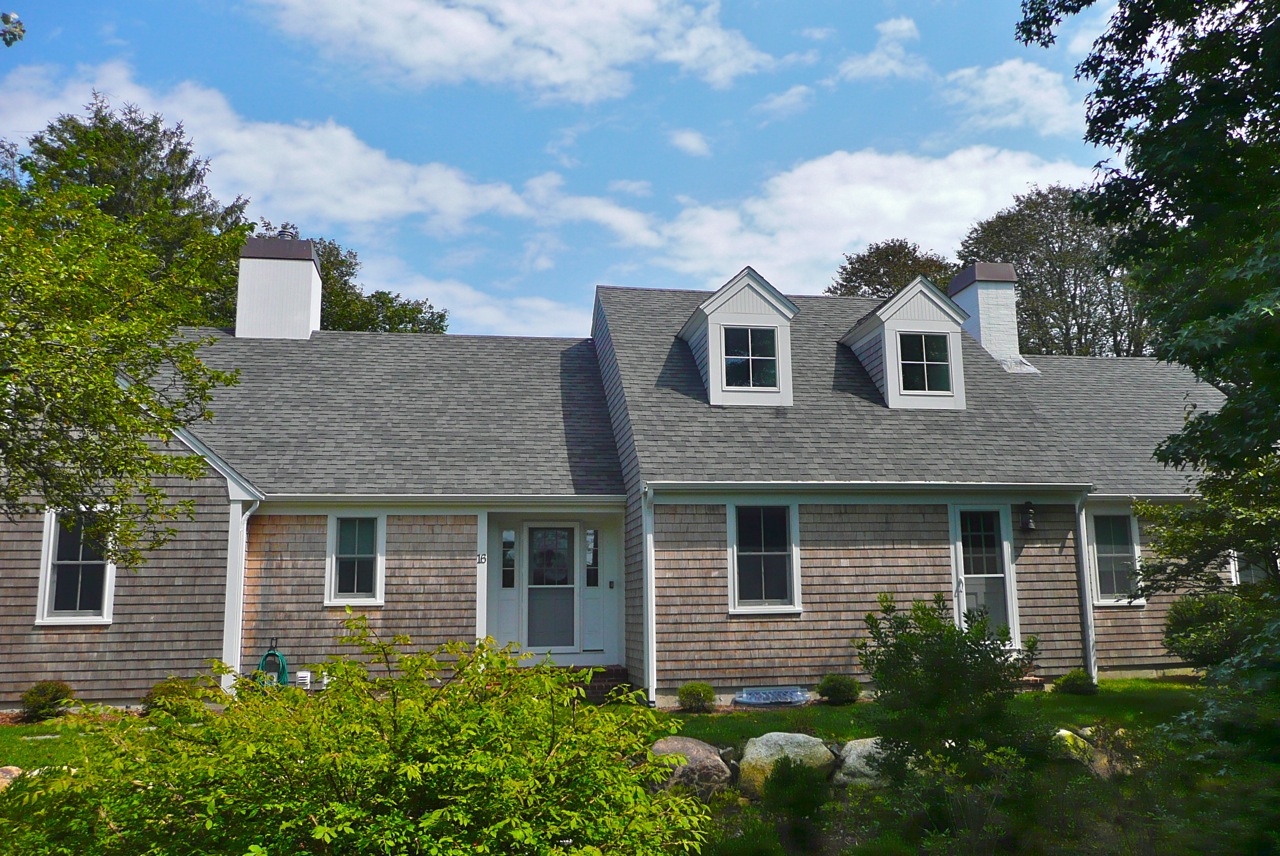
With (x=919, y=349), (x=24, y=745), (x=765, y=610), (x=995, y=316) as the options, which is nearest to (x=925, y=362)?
(x=919, y=349)

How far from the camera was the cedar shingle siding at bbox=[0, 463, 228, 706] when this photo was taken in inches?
450

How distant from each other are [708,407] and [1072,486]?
17.8 ft

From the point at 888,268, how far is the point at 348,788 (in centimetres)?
Result: 2973

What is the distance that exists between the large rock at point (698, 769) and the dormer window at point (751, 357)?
7316mm

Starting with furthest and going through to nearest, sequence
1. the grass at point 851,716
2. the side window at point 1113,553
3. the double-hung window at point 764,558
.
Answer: the side window at point 1113,553 → the double-hung window at point 764,558 → the grass at point 851,716

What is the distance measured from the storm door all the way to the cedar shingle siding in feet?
13.8

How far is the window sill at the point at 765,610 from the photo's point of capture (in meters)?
12.4

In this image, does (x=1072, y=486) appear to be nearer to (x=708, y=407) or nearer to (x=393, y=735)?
(x=708, y=407)

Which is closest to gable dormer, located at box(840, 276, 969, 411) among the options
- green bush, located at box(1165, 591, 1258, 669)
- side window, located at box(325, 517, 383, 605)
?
green bush, located at box(1165, 591, 1258, 669)

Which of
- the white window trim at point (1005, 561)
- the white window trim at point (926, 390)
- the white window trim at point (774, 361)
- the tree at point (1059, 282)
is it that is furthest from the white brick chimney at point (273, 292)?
the tree at point (1059, 282)

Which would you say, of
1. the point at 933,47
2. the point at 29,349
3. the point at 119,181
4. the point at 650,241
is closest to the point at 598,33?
the point at 933,47

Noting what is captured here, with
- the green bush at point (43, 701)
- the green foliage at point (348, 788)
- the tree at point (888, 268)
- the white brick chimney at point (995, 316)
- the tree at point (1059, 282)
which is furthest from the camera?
the tree at point (1059, 282)

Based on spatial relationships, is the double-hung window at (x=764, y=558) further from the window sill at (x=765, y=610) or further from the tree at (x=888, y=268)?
the tree at (x=888, y=268)

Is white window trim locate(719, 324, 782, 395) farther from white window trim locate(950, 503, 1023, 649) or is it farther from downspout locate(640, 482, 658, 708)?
white window trim locate(950, 503, 1023, 649)
